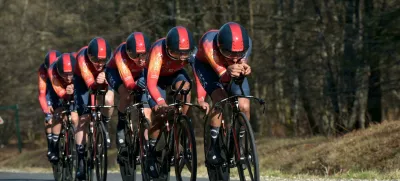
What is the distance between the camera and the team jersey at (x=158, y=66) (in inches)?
390

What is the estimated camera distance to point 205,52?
31.1 feet

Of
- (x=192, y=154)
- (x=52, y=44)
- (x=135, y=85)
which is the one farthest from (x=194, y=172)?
(x=52, y=44)

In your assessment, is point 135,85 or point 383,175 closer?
point 135,85

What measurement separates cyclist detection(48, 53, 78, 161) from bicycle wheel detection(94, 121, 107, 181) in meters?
1.72

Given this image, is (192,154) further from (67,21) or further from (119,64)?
(67,21)

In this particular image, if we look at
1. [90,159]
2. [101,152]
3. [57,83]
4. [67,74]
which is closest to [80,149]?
[90,159]

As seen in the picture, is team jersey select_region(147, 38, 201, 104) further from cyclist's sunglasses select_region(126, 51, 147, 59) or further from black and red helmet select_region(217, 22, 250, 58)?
cyclist's sunglasses select_region(126, 51, 147, 59)

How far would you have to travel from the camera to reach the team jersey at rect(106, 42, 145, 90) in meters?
11.4

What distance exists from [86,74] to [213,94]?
3.30 metres

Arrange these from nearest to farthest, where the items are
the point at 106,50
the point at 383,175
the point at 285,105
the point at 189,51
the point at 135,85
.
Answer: the point at 189,51, the point at 135,85, the point at 106,50, the point at 383,175, the point at 285,105

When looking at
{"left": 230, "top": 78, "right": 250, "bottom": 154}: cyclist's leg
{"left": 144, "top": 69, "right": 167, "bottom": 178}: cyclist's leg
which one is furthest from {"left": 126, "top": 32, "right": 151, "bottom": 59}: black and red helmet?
{"left": 230, "top": 78, "right": 250, "bottom": 154}: cyclist's leg

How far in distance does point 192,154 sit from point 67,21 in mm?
24602

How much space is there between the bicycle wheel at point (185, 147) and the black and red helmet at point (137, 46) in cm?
197

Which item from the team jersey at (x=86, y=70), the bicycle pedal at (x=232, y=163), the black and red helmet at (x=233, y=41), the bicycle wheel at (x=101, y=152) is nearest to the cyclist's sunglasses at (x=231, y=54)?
the black and red helmet at (x=233, y=41)
